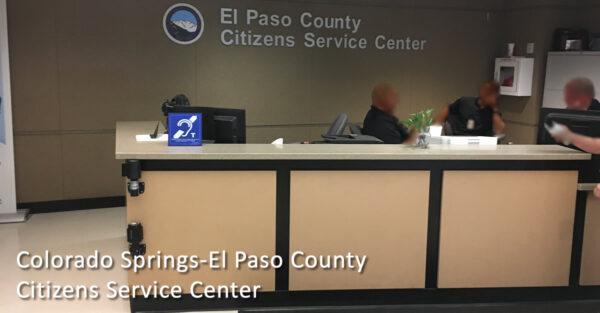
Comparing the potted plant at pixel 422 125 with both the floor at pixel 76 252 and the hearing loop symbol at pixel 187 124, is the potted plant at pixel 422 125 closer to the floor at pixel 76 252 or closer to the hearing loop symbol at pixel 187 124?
the floor at pixel 76 252

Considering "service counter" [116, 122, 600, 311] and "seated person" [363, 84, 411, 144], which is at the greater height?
"seated person" [363, 84, 411, 144]

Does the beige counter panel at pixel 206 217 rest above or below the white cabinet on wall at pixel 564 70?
below

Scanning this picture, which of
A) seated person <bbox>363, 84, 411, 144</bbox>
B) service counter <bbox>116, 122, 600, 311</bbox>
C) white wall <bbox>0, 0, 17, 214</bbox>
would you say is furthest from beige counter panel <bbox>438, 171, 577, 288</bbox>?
white wall <bbox>0, 0, 17, 214</bbox>

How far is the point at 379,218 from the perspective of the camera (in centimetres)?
410

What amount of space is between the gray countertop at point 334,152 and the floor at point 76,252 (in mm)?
1026

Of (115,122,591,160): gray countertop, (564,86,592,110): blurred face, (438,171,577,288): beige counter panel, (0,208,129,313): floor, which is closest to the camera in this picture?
(115,122,591,160): gray countertop

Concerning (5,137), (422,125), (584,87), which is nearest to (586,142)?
(584,87)

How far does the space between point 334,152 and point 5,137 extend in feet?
12.9

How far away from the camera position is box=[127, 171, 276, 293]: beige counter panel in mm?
3875

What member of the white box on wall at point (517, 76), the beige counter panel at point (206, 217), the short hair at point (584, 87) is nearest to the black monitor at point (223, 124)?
the beige counter panel at point (206, 217)

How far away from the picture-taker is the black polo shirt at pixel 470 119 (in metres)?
5.98

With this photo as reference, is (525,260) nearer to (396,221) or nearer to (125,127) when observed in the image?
(396,221)

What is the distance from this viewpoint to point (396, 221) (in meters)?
4.11

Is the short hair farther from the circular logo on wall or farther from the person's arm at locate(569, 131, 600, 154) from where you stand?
the circular logo on wall
